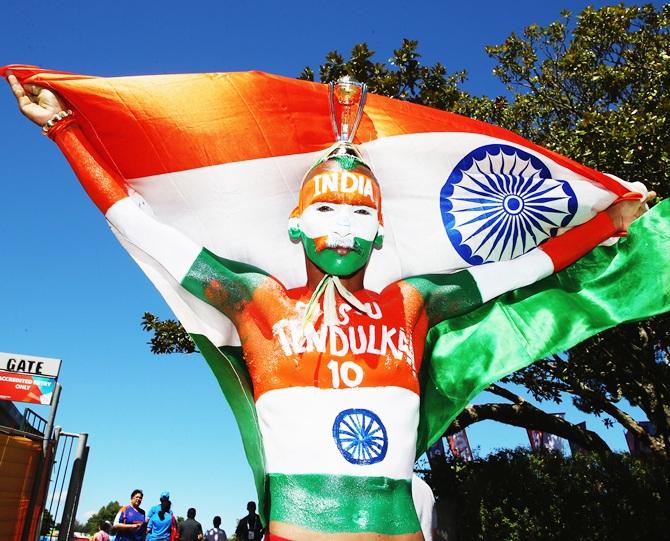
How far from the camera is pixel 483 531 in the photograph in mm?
7910

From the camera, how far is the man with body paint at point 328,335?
122 inches

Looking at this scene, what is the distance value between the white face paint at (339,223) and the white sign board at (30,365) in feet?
11.7

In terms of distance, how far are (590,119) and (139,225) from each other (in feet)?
17.2

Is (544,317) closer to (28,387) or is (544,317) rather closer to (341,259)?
(341,259)

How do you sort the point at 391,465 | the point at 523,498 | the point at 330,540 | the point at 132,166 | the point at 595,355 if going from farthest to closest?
the point at 595,355 → the point at 523,498 → the point at 132,166 → the point at 391,465 → the point at 330,540

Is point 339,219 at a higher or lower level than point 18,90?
lower

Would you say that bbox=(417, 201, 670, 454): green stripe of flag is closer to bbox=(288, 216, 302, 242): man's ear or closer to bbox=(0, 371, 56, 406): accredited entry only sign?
bbox=(288, 216, 302, 242): man's ear

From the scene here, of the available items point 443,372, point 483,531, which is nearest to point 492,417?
point 483,531

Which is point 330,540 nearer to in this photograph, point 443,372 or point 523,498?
point 443,372

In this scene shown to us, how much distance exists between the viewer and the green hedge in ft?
23.6

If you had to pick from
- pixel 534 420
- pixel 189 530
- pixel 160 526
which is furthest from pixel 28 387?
pixel 534 420

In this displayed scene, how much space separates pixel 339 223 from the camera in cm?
358

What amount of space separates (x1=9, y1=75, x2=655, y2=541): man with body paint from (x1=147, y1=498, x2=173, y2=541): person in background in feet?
15.3

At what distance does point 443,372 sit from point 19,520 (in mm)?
3791
